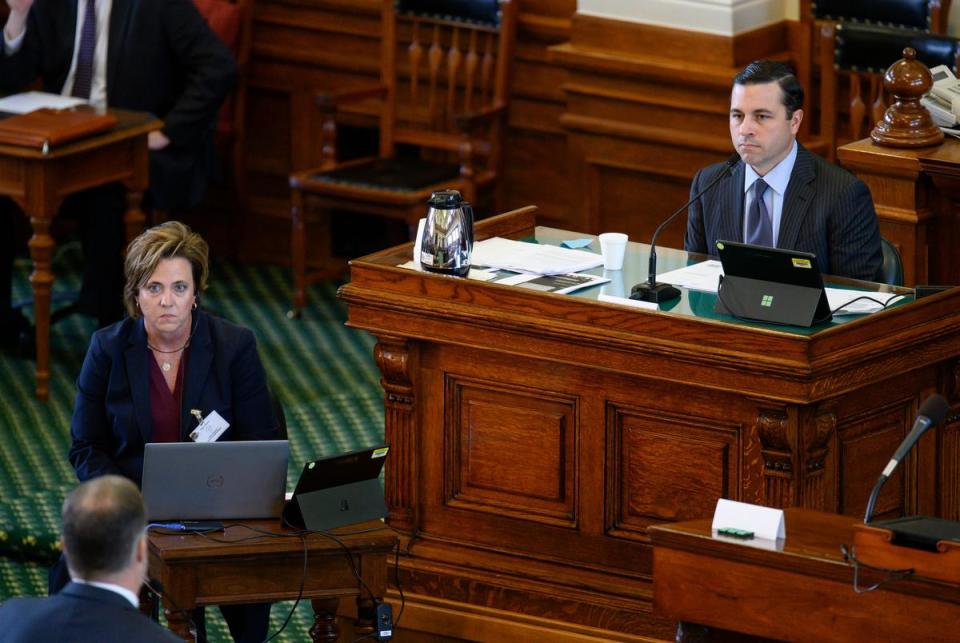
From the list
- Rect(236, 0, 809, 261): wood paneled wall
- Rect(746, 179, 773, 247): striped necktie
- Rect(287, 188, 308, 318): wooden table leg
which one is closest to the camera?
Rect(746, 179, 773, 247): striped necktie

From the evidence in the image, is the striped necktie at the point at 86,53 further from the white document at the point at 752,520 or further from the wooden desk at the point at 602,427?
the white document at the point at 752,520

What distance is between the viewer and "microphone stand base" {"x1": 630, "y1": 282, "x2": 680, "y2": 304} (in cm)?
415

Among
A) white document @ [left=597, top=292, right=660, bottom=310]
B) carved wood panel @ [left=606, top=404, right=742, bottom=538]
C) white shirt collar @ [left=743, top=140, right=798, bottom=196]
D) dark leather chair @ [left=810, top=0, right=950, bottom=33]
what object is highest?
dark leather chair @ [left=810, top=0, right=950, bottom=33]

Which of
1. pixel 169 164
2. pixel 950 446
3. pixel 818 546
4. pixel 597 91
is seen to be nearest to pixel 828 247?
pixel 950 446

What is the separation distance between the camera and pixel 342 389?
22.0ft

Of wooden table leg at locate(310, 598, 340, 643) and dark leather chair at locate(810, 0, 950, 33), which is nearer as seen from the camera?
wooden table leg at locate(310, 598, 340, 643)

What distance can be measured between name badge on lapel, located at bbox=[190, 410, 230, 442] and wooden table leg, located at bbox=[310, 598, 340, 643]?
431 mm

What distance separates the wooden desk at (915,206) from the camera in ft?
16.9

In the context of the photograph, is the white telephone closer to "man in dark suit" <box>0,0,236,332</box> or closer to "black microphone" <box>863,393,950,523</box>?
"black microphone" <box>863,393,950,523</box>

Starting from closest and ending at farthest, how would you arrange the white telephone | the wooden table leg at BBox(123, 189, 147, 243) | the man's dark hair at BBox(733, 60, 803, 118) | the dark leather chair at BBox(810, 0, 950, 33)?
the man's dark hair at BBox(733, 60, 803, 118) → the white telephone → the dark leather chair at BBox(810, 0, 950, 33) → the wooden table leg at BBox(123, 189, 147, 243)

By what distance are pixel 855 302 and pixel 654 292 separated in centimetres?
43

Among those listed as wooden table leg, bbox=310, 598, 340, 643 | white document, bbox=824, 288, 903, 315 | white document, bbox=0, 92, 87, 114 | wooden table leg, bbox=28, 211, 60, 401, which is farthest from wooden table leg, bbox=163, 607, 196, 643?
white document, bbox=0, 92, 87, 114

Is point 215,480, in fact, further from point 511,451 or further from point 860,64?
point 860,64

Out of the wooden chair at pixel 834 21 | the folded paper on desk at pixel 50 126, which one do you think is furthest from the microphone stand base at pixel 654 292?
the folded paper on desk at pixel 50 126
